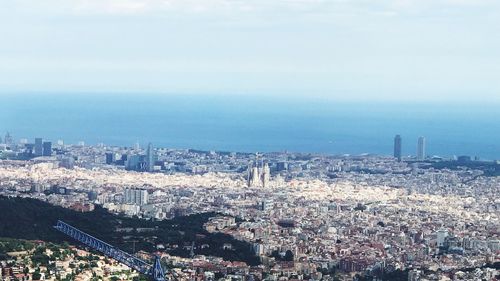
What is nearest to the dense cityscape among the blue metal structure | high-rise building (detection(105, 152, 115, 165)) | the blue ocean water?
high-rise building (detection(105, 152, 115, 165))

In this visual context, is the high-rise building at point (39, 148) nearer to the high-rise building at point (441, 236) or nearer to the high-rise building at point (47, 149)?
the high-rise building at point (47, 149)

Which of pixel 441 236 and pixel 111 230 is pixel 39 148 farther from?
pixel 111 230

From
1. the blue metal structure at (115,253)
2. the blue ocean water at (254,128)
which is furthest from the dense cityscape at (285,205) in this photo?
the blue ocean water at (254,128)

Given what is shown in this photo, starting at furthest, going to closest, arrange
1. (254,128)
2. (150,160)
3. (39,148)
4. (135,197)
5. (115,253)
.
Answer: (254,128)
(39,148)
(150,160)
(135,197)
(115,253)

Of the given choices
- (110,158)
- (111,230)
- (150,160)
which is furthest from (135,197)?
(110,158)

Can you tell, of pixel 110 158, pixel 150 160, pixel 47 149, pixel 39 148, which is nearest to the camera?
pixel 150 160

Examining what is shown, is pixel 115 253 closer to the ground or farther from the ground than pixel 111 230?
farther from the ground
